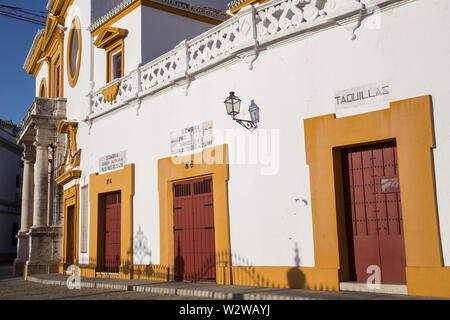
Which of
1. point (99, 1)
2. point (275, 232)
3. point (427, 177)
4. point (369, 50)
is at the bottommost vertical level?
point (275, 232)

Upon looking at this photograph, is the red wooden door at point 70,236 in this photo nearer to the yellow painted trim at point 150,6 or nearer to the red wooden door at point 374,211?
the yellow painted trim at point 150,6

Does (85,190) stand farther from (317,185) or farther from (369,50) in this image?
(369,50)

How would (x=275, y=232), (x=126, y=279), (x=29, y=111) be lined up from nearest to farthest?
1. (x=275, y=232)
2. (x=126, y=279)
3. (x=29, y=111)

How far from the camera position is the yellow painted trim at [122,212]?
12.5m

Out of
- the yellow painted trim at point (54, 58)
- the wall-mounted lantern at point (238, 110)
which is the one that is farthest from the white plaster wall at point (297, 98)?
the yellow painted trim at point (54, 58)

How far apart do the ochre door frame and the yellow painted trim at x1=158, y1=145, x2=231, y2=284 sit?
2168 millimetres

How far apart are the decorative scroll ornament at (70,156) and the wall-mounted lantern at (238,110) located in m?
7.71

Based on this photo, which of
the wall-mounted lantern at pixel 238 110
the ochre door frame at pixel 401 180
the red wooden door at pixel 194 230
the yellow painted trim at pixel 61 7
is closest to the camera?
the ochre door frame at pixel 401 180

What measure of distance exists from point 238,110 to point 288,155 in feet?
5.08

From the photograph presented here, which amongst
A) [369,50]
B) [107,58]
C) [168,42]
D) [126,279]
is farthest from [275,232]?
[107,58]

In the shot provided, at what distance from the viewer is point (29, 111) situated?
18.2 metres

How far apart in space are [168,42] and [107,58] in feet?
7.50

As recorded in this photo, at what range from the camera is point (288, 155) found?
874cm


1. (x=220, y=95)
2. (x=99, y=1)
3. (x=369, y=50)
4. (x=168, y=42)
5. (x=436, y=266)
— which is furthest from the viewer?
(x=99, y=1)
